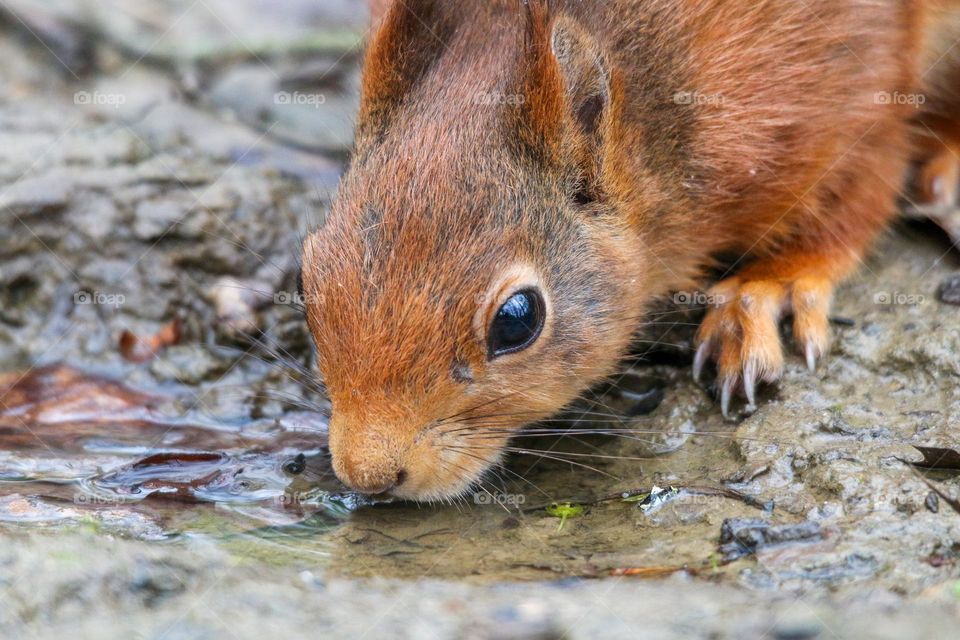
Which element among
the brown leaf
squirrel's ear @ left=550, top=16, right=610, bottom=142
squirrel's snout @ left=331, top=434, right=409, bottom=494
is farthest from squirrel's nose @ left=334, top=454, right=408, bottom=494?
the brown leaf

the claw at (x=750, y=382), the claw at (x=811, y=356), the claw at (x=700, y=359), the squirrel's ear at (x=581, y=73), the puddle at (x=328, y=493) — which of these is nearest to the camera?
the puddle at (x=328, y=493)

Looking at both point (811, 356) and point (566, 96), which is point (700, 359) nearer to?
point (811, 356)

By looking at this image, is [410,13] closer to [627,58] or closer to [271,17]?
[627,58]

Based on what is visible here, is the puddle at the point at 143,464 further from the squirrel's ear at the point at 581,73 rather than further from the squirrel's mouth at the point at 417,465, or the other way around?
the squirrel's ear at the point at 581,73

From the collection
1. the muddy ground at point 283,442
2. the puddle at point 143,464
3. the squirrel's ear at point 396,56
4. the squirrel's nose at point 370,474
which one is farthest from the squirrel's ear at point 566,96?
the puddle at point 143,464

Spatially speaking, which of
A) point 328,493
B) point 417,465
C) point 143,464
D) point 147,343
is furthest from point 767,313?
point 147,343

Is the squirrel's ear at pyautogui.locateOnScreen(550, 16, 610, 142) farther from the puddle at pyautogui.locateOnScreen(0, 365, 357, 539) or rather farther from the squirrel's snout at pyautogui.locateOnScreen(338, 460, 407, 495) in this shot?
the puddle at pyautogui.locateOnScreen(0, 365, 357, 539)

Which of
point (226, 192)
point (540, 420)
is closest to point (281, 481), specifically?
point (540, 420)
